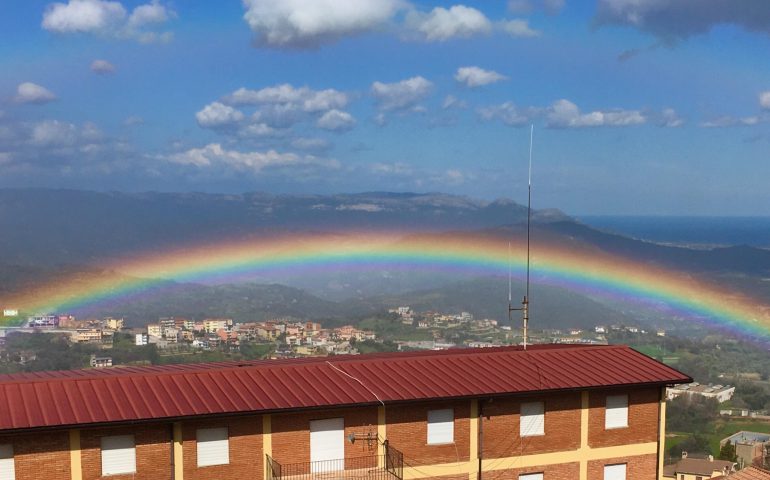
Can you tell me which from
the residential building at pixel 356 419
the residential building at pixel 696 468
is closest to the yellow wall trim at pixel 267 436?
the residential building at pixel 356 419

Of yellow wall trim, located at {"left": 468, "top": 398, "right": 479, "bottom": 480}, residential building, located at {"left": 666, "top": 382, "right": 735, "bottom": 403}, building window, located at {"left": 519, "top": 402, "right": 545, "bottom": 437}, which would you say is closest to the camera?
yellow wall trim, located at {"left": 468, "top": 398, "right": 479, "bottom": 480}

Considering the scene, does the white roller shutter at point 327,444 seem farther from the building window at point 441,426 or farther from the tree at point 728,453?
the tree at point 728,453

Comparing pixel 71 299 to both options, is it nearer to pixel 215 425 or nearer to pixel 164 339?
pixel 164 339

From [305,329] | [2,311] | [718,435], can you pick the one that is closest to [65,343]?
[2,311]

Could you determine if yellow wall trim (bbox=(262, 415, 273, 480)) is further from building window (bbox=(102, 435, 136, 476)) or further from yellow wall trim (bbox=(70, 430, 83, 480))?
yellow wall trim (bbox=(70, 430, 83, 480))

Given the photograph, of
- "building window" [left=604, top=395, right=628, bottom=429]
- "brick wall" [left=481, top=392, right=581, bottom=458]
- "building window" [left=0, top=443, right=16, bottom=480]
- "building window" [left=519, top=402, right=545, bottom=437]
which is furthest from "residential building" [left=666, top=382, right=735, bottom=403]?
"building window" [left=0, top=443, right=16, bottom=480]

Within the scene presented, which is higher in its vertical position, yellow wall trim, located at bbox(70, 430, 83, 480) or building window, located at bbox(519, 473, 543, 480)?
yellow wall trim, located at bbox(70, 430, 83, 480)
